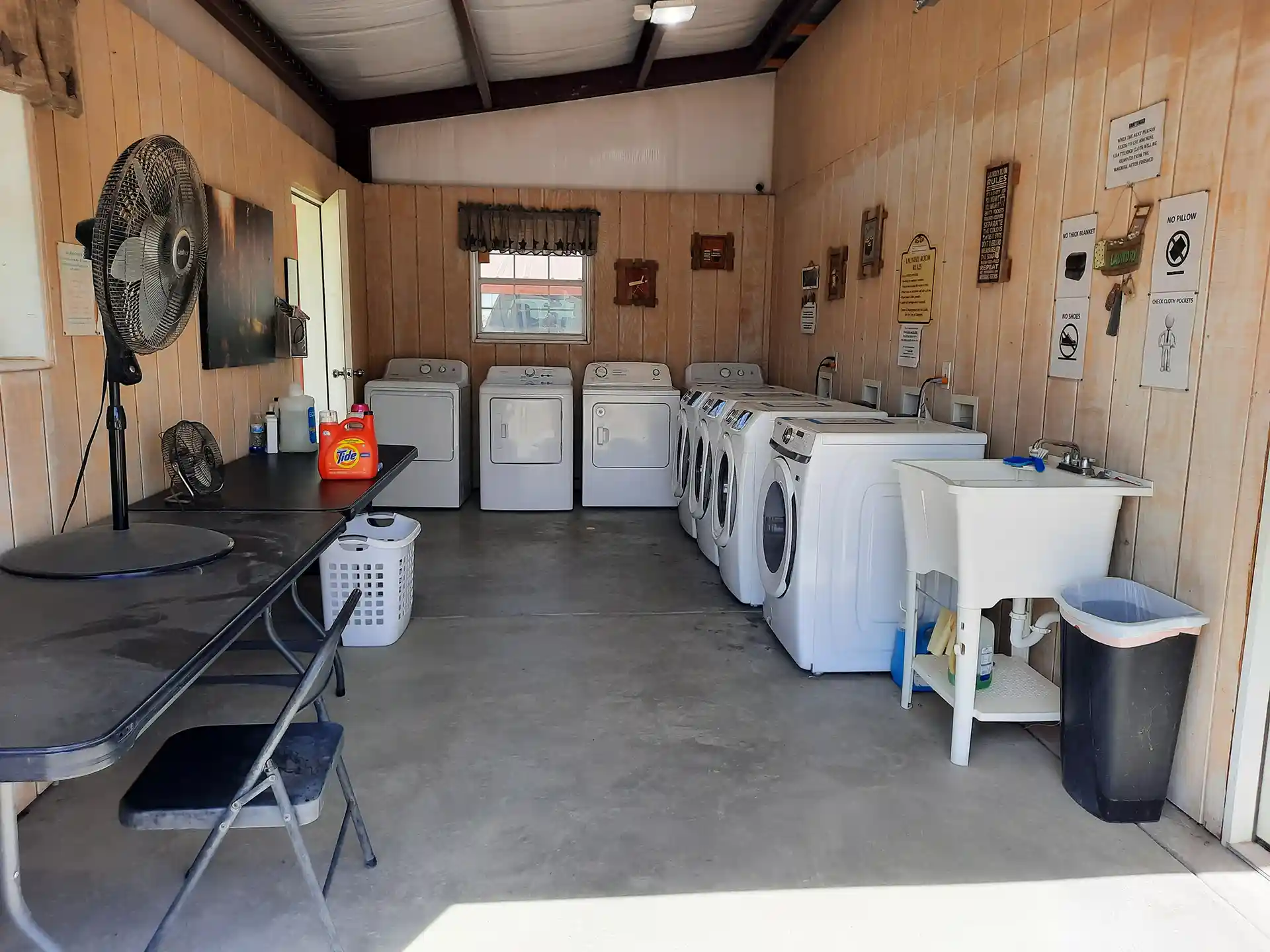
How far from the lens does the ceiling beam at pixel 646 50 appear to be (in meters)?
4.82

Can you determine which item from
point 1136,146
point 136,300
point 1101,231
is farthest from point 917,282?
point 136,300

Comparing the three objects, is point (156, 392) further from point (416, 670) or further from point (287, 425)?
point (416, 670)

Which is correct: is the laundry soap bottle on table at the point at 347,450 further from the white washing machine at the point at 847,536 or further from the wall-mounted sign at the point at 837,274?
the wall-mounted sign at the point at 837,274

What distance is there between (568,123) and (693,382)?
77.4 inches

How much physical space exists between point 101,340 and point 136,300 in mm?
832

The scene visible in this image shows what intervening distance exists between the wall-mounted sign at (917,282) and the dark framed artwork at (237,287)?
2777mm

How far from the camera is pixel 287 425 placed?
3.39 metres

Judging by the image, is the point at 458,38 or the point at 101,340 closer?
the point at 101,340

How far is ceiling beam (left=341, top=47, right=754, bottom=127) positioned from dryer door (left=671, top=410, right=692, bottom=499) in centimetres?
231

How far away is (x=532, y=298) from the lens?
6.11m

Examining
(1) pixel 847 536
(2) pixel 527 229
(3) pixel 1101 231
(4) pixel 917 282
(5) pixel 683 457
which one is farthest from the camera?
(2) pixel 527 229

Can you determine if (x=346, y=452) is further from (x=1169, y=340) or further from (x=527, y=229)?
(x=527, y=229)

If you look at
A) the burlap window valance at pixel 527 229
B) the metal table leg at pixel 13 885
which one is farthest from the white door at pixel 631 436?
the metal table leg at pixel 13 885

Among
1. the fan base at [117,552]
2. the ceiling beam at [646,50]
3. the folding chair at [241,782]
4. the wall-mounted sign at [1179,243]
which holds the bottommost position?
the folding chair at [241,782]
